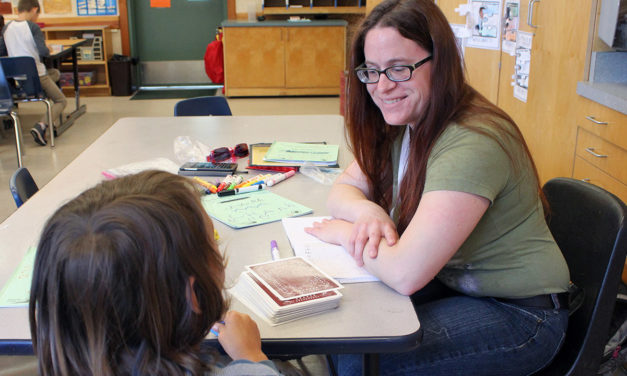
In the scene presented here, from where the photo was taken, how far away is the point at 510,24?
3604 mm

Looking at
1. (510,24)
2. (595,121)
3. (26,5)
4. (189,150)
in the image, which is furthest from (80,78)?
(595,121)

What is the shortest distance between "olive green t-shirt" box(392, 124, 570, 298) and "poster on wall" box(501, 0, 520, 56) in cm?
254

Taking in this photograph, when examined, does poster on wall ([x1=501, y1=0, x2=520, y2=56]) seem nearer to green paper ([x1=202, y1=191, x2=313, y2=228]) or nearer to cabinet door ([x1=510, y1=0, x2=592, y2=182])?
cabinet door ([x1=510, y1=0, x2=592, y2=182])

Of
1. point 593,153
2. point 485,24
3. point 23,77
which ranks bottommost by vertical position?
point 593,153

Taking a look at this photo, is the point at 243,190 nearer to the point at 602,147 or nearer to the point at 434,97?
the point at 434,97

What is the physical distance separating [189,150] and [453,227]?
1310mm

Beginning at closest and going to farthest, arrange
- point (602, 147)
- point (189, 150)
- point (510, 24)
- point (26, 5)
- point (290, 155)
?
1. point (290, 155)
2. point (189, 150)
3. point (602, 147)
4. point (510, 24)
5. point (26, 5)

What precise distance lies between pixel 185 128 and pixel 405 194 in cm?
150

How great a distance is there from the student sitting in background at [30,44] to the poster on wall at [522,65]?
12.5 feet

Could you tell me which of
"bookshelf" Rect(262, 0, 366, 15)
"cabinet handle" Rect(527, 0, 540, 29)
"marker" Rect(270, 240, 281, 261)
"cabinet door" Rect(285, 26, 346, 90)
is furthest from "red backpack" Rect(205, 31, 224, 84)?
"marker" Rect(270, 240, 281, 261)

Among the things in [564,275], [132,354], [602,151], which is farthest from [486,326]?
[602,151]

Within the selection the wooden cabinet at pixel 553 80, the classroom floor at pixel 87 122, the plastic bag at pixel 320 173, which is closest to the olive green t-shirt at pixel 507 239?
the plastic bag at pixel 320 173

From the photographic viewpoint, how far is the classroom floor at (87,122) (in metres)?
4.25

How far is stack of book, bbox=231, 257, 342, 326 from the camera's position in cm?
107
